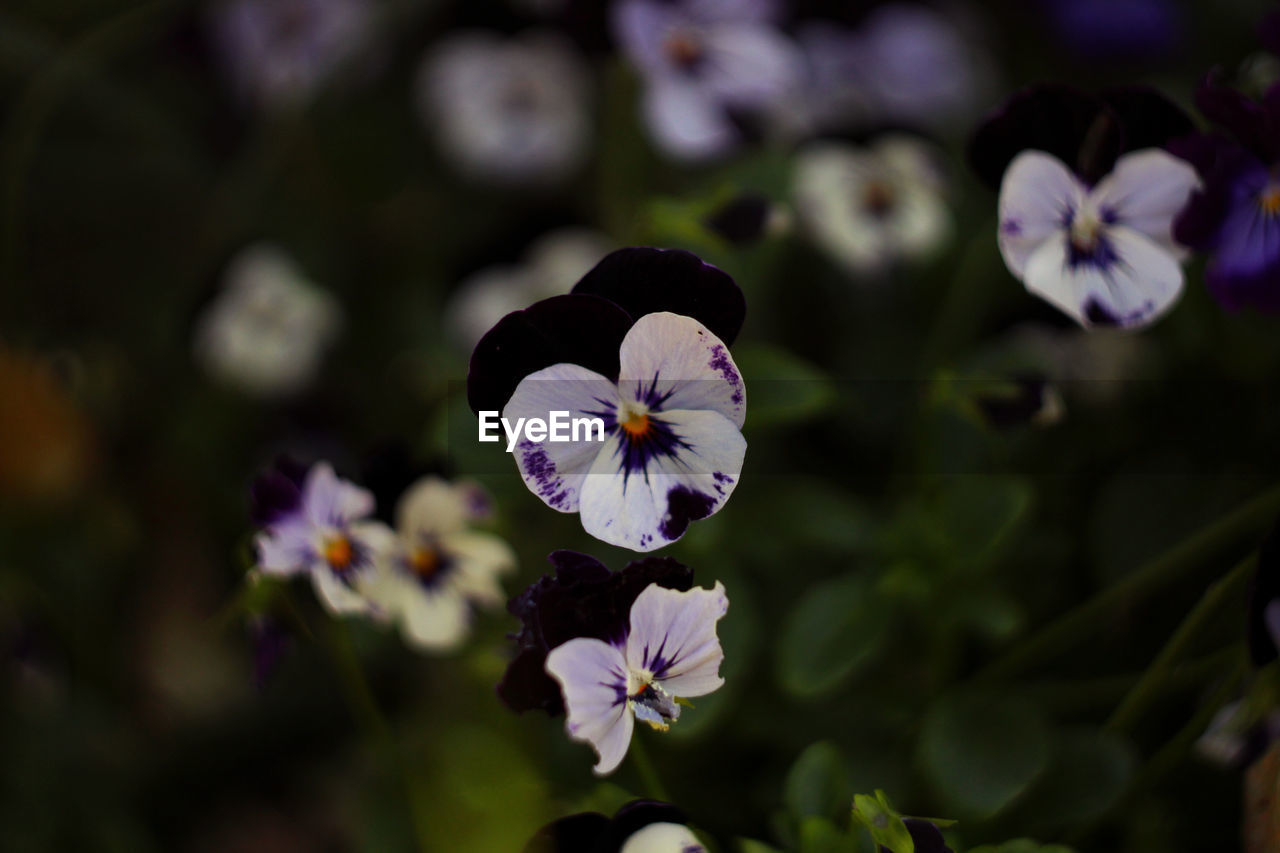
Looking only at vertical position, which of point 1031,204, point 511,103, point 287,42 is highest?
point 287,42

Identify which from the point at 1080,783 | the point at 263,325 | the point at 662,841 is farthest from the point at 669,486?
the point at 263,325

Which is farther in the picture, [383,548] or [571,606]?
[383,548]

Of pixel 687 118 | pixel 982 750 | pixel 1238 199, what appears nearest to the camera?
pixel 1238 199

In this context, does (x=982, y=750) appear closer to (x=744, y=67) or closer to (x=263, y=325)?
(x=744, y=67)

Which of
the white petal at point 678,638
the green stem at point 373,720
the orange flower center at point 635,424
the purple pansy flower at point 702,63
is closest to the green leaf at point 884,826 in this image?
the white petal at point 678,638

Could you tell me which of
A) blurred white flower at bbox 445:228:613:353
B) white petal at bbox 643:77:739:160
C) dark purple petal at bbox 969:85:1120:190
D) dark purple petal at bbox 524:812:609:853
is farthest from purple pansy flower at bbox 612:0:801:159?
dark purple petal at bbox 524:812:609:853

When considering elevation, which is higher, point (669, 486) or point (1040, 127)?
point (1040, 127)

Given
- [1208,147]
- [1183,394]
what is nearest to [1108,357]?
[1183,394]
